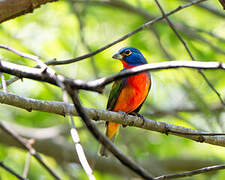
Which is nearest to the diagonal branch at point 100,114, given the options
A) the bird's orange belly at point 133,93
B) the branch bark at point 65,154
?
the bird's orange belly at point 133,93

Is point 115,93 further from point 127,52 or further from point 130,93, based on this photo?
point 127,52

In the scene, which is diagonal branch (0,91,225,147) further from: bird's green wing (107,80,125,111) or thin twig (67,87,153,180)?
bird's green wing (107,80,125,111)

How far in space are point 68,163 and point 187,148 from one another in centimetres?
261

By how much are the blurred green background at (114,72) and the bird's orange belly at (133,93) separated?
0.90m

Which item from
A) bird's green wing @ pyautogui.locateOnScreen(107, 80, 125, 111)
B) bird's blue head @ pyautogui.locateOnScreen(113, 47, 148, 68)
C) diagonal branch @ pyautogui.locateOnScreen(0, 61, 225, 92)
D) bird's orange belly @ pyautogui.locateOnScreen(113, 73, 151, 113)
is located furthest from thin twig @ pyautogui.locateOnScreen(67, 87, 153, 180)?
bird's blue head @ pyautogui.locateOnScreen(113, 47, 148, 68)

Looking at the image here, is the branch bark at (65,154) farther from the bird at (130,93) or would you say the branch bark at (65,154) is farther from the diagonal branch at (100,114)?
the diagonal branch at (100,114)

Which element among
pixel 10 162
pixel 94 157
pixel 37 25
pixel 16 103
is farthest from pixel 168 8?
pixel 16 103

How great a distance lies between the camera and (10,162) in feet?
23.0

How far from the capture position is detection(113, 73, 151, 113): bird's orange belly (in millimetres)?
5895

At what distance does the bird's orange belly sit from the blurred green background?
899mm

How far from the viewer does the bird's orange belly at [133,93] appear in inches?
232

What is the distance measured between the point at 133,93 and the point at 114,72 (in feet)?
6.52

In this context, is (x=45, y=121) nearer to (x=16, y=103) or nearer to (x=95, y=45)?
(x=95, y=45)

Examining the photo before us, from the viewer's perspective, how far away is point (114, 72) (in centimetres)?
783
